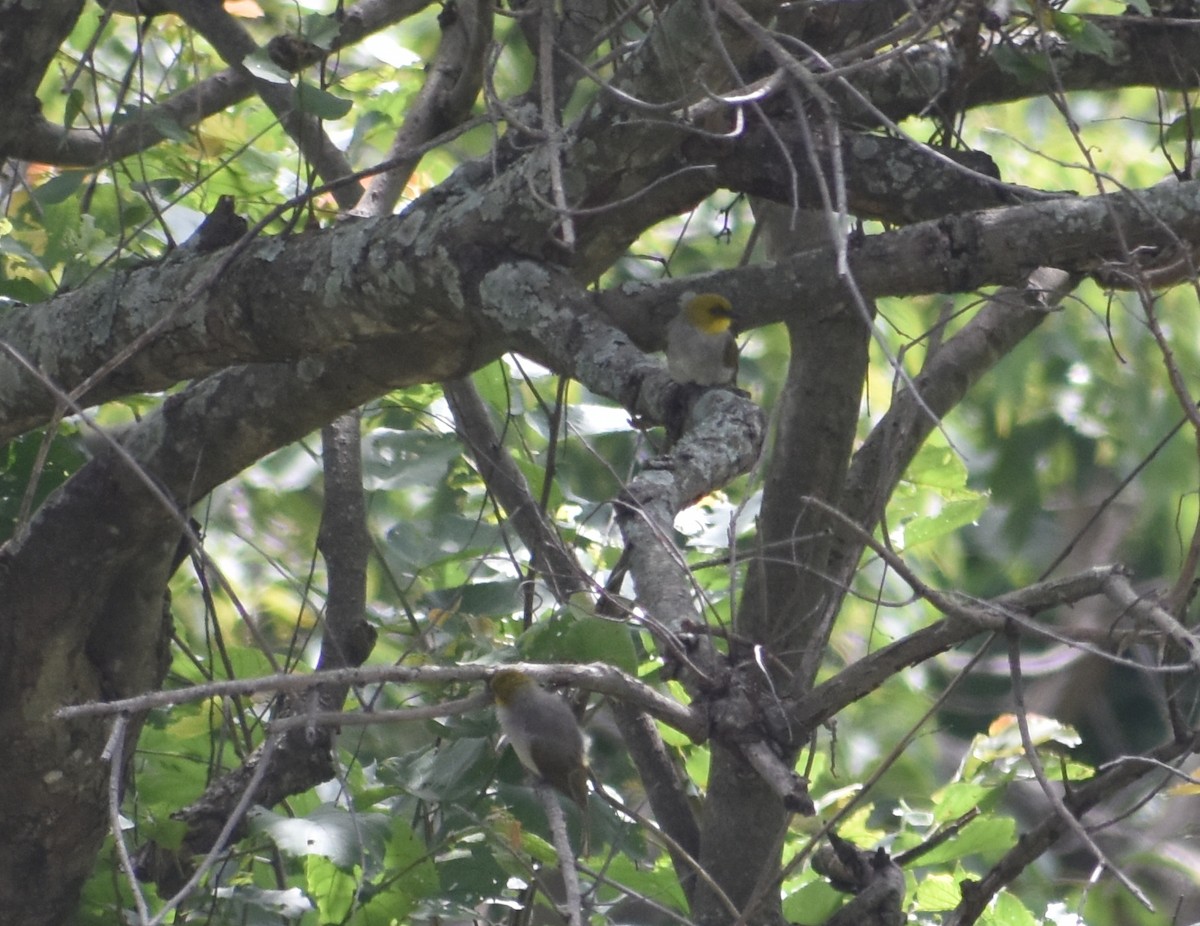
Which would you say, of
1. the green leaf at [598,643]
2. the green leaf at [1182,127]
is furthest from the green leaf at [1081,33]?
the green leaf at [598,643]

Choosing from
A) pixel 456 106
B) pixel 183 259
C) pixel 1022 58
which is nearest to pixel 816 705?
pixel 1022 58

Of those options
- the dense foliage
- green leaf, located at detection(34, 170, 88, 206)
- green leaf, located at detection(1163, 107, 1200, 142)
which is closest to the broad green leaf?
the dense foliage

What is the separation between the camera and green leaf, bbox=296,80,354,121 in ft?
7.50

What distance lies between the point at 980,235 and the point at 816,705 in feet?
2.15

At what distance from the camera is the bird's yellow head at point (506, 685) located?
58.7 inches

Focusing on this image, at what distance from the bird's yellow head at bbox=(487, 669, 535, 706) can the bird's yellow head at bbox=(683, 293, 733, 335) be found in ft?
1.93

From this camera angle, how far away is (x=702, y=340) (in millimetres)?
2248

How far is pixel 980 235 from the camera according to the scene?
1773 millimetres

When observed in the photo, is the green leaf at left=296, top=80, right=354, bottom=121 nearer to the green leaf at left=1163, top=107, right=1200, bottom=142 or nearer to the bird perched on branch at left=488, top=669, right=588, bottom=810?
the bird perched on branch at left=488, top=669, right=588, bottom=810

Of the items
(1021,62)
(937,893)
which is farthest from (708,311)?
(937,893)

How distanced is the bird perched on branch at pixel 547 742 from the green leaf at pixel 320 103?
3.32 ft

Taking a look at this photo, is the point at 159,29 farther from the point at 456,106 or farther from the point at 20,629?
the point at 20,629

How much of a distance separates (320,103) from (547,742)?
43.8 inches

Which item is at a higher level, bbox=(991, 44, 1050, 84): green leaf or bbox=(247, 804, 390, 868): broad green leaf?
bbox=(991, 44, 1050, 84): green leaf
